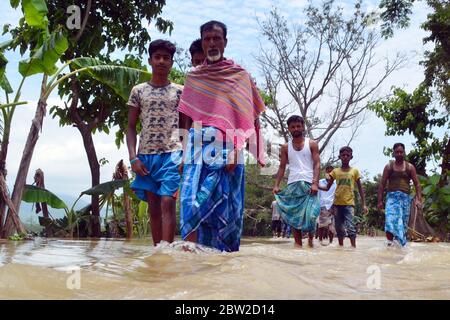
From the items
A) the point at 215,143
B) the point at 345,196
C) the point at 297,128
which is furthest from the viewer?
the point at 345,196

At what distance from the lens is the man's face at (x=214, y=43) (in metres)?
3.91

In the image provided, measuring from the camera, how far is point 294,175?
6406mm

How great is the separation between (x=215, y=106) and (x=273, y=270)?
1608mm

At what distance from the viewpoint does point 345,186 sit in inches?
316

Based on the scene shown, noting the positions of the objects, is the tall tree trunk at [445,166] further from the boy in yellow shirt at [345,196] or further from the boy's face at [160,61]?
the boy's face at [160,61]

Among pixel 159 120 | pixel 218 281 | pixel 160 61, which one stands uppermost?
pixel 160 61

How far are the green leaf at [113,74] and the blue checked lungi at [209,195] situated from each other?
568 centimetres

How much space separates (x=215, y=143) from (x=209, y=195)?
0.38 meters

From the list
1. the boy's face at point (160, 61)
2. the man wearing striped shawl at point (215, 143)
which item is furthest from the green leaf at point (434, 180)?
the boy's face at point (160, 61)

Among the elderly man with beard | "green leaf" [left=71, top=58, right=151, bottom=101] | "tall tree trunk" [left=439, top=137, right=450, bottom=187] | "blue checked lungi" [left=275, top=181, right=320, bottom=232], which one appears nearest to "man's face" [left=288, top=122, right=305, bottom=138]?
the elderly man with beard

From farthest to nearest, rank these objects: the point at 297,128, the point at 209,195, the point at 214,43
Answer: the point at 297,128
the point at 214,43
the point at 209,195

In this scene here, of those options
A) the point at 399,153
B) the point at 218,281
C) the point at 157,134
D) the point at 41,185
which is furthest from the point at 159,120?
the point at 41,185

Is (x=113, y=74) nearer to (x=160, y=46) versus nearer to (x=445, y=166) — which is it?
(x=160, y=46)
